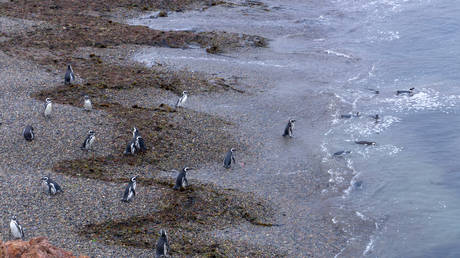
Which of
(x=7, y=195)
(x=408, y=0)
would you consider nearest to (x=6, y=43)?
(x=7, y=195)

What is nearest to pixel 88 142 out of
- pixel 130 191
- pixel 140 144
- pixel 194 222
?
pixel 140 144

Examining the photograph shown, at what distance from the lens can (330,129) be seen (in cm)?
2266

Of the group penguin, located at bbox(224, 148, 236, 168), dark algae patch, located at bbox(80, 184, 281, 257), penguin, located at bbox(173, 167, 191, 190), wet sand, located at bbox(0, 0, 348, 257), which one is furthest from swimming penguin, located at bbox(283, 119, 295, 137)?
penguin, located at bbox(173, 167, 191, 190)

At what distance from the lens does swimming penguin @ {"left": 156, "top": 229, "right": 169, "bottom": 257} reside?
1298cm

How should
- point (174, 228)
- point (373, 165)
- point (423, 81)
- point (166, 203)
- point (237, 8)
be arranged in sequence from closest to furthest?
point (174, 228)
point (166, 203)
point (373, 165)
point (423, 81)
point (237, 8)

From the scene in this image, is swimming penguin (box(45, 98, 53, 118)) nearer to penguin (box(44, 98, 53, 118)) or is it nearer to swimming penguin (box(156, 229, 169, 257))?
penguin (box(44, 98, 53, 118))

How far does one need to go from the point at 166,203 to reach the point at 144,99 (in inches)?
321

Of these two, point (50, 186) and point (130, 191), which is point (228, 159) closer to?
point (130, 191)

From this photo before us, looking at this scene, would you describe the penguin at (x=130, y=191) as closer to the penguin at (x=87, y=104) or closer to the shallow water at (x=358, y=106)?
the shallow water at (x=358, y=106)

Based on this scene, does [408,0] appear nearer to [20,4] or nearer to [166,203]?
[20,4]

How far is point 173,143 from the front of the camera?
63.6 ft

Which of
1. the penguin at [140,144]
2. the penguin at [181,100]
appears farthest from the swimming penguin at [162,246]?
the penguin at [181,100]

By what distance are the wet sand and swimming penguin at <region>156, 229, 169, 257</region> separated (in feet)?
0.87

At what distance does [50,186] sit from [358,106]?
591 inches
